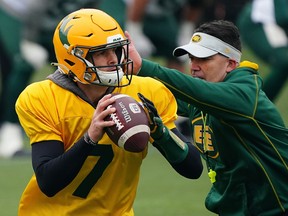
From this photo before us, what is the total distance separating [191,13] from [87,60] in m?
7.97

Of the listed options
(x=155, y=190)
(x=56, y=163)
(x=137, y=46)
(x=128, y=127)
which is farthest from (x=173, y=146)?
(x=137, y=46)

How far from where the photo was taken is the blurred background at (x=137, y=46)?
29.0 feet

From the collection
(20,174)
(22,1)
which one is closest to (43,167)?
(20,174)

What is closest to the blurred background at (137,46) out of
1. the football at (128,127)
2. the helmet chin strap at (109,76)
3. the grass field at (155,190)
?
the grass field at (155,190)

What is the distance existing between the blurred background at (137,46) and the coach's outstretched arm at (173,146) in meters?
3.34

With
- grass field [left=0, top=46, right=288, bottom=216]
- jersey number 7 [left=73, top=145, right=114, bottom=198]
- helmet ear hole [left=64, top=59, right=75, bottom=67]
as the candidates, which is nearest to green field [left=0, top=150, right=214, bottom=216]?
grass field [left=0, top=46, right=288, bottom=216]

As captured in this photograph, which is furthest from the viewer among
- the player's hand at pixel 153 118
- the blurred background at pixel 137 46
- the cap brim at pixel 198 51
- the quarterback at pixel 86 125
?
the blurred background at pixel 137 46

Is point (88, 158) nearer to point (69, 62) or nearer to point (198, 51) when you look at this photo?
point (69, 62)

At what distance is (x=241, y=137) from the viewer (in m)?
4.80

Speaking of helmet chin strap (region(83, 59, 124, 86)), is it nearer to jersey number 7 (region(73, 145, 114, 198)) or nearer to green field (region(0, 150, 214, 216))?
jersey number 7 (region(73, 145, 114, 198))

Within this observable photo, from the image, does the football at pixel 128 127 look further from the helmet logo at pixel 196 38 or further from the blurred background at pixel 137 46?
the blurred background at pixel 137 46

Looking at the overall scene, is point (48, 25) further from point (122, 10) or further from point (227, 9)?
point (227, 9)

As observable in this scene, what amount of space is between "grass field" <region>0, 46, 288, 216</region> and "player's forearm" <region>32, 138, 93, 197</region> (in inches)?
113

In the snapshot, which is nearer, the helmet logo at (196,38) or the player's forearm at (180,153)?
the player's forearm at (180,153)
